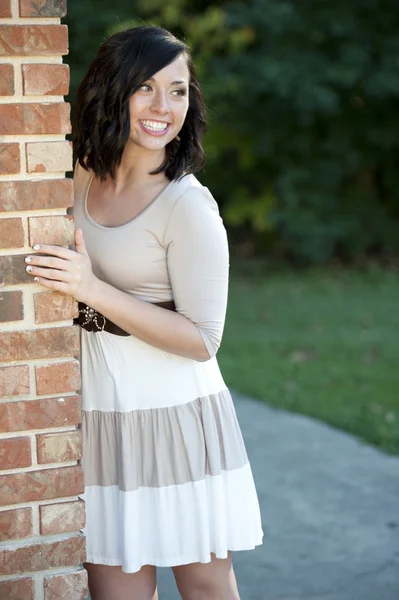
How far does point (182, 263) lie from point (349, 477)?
296 centimetres

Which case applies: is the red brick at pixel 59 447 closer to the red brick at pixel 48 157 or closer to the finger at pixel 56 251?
the finger at pixel 56 251

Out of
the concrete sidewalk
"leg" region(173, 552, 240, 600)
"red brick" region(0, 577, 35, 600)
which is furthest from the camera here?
the concrete sidewalk

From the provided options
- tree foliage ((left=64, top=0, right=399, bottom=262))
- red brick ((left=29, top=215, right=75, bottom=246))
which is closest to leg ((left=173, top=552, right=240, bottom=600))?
red brick ((left=29, top=215, right=75, bottom=246))

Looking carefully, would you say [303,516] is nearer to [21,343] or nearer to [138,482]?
[138,482]

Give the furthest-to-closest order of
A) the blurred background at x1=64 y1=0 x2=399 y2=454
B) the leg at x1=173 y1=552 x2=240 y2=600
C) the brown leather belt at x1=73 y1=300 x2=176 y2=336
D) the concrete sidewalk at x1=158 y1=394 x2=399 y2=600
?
1. the blurred background at x1=64 y1=0 x2=399 y2=454
2. the concrete sidewalk at x1=158 y1=394 x2=399 y2=600
3. the leg at x1=173 y1=552 x2=240 y2=600
4. the brown leather belt at x1=73 y1=300 x2=176 y2=336

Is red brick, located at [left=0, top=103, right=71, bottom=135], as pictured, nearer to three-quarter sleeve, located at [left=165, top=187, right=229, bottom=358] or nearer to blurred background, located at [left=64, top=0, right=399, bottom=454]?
three-quarter sleeve, located at [left=165, top=187, right=229, bottom=358]

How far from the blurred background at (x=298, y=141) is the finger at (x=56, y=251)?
23.1 ft

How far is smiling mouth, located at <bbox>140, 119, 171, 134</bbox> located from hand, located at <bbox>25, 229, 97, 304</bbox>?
411 mm

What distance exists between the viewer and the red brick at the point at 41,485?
2059 millimetres

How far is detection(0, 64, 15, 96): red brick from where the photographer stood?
1.90 meters

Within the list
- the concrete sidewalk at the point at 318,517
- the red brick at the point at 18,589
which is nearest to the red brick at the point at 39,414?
the red brick at the point at 18,589

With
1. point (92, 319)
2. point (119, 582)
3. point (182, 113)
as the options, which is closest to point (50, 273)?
point (92, 319)

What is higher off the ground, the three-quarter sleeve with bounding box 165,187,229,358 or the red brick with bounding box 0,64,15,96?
the red brick with bounding box 0,64,15,96

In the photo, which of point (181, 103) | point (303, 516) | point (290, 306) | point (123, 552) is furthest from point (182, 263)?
point (290, 306)
